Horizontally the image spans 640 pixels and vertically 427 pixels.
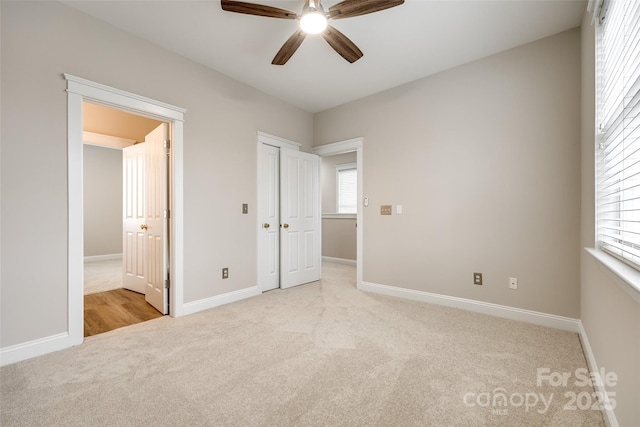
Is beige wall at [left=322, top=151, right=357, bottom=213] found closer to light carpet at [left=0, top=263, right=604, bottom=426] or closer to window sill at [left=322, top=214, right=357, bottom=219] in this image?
window sill at [left=322, top=214, right=357, bottom=219]

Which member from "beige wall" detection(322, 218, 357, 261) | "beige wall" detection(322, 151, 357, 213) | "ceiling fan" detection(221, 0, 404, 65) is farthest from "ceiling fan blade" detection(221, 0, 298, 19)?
"beige wall" detection(322, 218, 357, 261)

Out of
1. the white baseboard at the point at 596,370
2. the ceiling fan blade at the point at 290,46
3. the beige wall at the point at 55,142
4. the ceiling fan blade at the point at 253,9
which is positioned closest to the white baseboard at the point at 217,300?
the beige wall at the point at 55,142

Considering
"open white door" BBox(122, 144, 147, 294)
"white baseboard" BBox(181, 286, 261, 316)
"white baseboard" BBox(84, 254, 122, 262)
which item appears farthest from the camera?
"white baseboard" BBox(84, 254, 122, 262)

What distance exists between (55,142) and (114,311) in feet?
6.15

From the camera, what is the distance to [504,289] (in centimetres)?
283

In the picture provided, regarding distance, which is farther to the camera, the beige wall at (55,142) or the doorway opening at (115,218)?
the doorway opening at (115,218)

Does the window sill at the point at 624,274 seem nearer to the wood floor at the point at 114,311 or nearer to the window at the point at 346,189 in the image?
the wood floor at the point at 114,311

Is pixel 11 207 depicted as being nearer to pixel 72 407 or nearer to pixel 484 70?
pixel 72 407

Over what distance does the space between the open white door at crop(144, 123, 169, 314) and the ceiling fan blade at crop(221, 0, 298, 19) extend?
5.11 ft

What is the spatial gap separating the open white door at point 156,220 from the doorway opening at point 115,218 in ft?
0.10

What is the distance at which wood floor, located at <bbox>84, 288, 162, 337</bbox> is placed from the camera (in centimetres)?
266

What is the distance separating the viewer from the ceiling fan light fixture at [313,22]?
192 centimetres

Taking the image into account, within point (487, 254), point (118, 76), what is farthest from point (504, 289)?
point (118, 76)

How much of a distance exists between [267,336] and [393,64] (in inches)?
122
